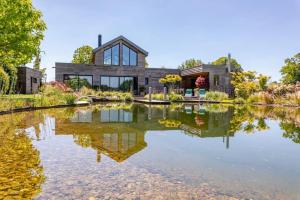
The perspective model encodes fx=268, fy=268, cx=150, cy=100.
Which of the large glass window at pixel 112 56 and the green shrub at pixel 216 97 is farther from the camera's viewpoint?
the large glass window at pixel 112 56

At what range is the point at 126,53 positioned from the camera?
2888 cm

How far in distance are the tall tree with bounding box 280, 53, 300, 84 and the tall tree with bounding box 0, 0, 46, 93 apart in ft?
143

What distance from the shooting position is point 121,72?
28.5m

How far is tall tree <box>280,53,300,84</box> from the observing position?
47534mm

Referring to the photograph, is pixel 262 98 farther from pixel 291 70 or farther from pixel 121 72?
pixel 291 70

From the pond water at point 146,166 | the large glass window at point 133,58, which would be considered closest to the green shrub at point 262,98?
the large glass window at point 133,58

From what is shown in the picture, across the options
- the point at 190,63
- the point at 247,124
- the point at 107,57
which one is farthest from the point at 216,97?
the point at 190,63

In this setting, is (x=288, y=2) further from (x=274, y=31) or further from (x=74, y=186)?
(x=74, y=186)

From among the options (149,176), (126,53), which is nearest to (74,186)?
(149,176)

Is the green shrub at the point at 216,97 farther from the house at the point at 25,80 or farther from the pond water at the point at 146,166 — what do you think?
the pond water at the point at 146,166

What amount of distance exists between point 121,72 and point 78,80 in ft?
14.8

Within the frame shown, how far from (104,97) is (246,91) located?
1214cm

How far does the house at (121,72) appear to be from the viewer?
86.4 feet

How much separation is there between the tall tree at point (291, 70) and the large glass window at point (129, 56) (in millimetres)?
31020
